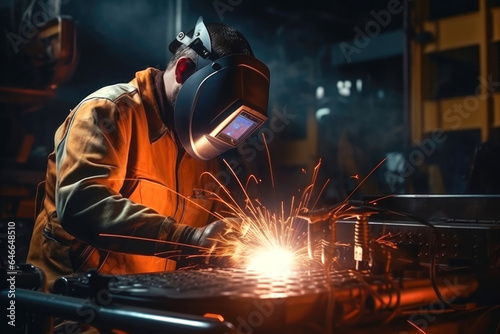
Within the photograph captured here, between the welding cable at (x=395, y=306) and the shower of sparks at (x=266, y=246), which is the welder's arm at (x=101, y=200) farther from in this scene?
the welding cable at (x=395, y=306)

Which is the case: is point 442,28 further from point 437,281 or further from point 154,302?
point 154,302

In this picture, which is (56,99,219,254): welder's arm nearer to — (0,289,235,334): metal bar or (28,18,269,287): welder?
(28,18,269,287): welder

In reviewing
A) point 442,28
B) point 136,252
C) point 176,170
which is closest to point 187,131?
point 176,170

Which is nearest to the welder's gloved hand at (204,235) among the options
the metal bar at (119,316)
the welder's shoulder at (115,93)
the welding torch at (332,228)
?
the welding torch at (332,228)

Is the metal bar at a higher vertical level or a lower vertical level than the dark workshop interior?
lower

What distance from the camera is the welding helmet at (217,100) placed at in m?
1.77

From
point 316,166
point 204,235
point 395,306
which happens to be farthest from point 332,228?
point 316,166

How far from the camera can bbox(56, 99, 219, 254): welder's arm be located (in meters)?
1.51

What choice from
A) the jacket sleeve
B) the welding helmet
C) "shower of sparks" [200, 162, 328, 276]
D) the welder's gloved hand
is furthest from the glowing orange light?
the welding helmet

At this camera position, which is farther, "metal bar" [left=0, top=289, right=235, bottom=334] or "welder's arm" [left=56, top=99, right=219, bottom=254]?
"welder's arm" [left=56, top=99, right=219, bottom=254]

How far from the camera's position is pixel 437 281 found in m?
1.28

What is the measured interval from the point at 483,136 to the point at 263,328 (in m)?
5.15

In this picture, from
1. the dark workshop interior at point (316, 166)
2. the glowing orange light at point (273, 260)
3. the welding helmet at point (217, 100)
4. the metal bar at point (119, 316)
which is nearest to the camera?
the metal bar at point (119, 316)

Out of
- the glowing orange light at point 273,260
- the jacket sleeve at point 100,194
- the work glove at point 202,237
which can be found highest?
the jacket sleeve at point 100,194
